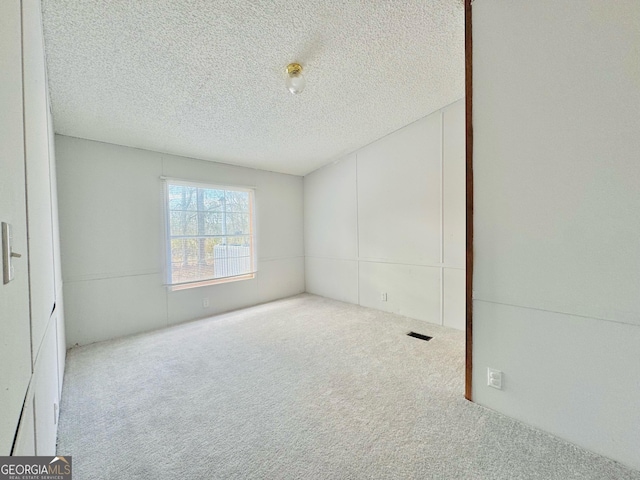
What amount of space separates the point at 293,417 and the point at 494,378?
4.62ft

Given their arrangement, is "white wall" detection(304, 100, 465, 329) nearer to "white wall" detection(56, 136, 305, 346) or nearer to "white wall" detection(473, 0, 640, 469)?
"white wall" detection(473, 0, 640, 469)

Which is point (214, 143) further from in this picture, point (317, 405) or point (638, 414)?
point (638, 414)

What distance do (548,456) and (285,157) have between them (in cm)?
422

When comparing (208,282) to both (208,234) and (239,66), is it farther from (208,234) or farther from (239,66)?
(239,66)

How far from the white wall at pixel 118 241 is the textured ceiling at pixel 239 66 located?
261 millimetres

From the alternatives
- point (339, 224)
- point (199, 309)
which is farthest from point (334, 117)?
point (199, 309)

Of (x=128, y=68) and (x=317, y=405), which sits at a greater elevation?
(x=128, y=68)

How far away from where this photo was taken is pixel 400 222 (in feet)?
12.3

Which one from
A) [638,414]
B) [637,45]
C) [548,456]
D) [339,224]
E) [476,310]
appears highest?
[637,45]

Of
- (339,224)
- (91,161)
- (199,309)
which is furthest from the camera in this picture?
(339,224)

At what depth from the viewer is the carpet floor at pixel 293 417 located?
4.52 ft

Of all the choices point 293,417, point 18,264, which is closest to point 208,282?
point 293,417

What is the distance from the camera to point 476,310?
1858mm

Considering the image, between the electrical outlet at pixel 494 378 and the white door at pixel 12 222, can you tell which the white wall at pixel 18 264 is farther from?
the electrical outlet at pixel 494 378
